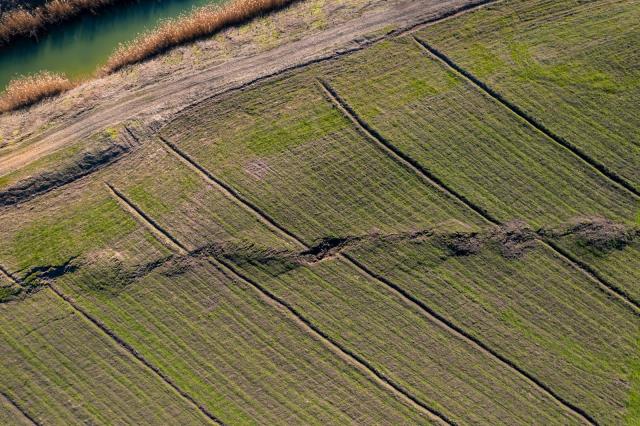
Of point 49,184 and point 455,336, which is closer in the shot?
point 455,336

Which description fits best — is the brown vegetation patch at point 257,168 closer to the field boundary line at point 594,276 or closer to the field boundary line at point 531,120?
the field boundary line at point 531,120

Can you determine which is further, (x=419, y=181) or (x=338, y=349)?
(x=419, y=181)

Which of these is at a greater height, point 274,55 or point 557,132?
point 274,55

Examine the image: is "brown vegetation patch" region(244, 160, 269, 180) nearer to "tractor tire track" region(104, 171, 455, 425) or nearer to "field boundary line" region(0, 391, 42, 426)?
"tractor tire track" region(104, 171, 455, 425)

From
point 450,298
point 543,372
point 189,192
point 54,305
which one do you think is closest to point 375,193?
point 450,298

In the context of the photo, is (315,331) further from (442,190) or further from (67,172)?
(67,172)

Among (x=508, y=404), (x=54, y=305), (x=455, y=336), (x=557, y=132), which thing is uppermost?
(x=557, y=132)

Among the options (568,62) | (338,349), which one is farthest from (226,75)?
(568,62)

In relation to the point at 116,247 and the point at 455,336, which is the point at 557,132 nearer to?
the point at 455,336
